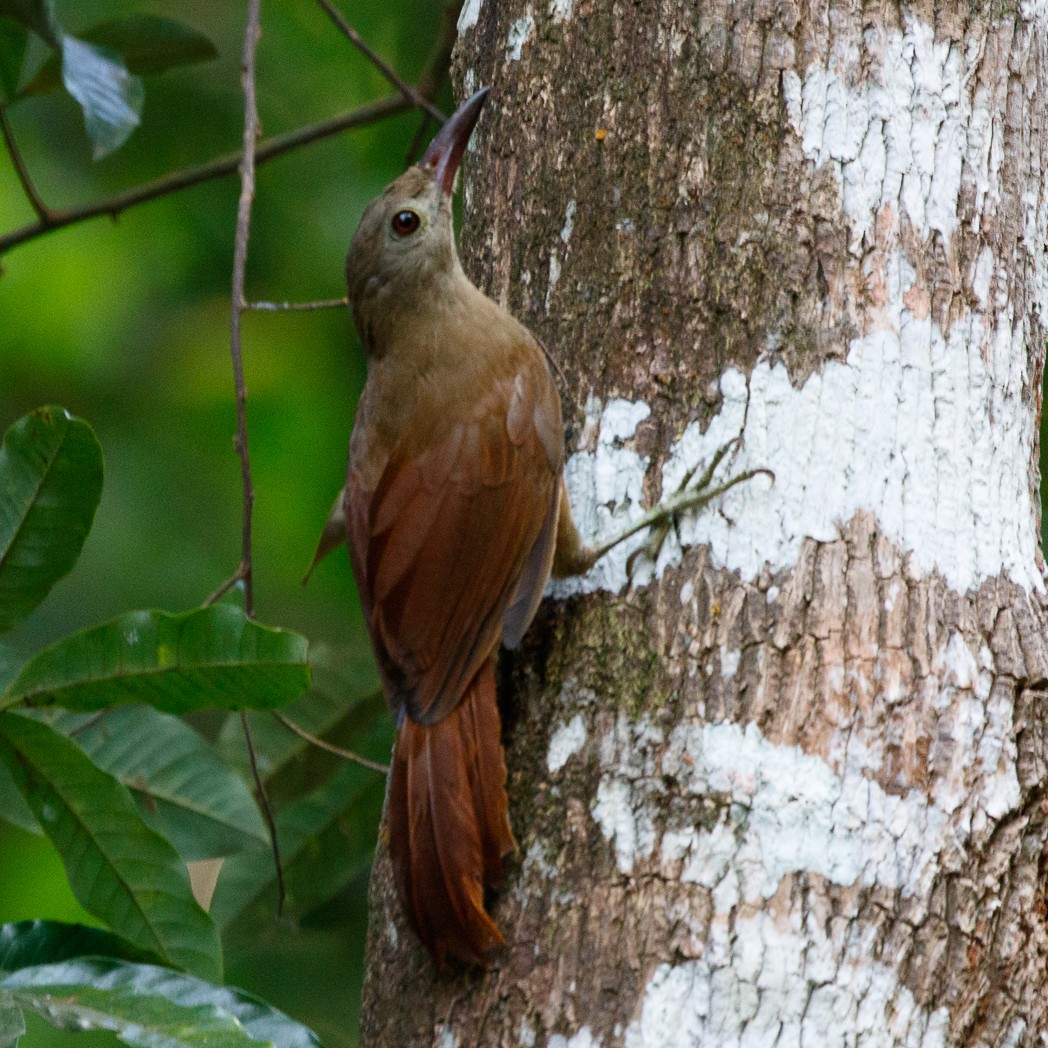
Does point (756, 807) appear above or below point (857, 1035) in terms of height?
above

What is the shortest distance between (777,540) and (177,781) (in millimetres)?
1259

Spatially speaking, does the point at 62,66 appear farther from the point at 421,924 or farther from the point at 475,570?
the point at 421,924

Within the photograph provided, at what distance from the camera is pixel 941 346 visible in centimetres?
218

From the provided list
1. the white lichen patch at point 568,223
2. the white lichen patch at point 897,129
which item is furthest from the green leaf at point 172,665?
the white lichen patch at point 897,129

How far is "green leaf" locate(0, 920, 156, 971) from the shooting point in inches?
85.8

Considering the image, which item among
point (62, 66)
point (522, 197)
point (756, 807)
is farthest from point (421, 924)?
point (62, 66)

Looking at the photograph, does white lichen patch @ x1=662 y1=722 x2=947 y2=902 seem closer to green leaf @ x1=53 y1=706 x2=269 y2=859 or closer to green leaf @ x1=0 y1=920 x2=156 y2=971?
green leaf @ x1=0 y1=920 x2=156 y2=971

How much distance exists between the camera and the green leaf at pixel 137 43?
11.5 feet

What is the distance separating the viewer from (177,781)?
105 inches

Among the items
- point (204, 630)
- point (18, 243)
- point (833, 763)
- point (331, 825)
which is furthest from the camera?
point (18, 243)

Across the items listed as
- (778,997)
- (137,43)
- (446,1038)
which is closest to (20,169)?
(137,43)

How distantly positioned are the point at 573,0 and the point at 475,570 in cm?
98

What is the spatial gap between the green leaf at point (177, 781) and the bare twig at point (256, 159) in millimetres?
1461

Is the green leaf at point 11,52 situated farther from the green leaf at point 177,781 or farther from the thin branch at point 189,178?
the green leaf at point 177,781
